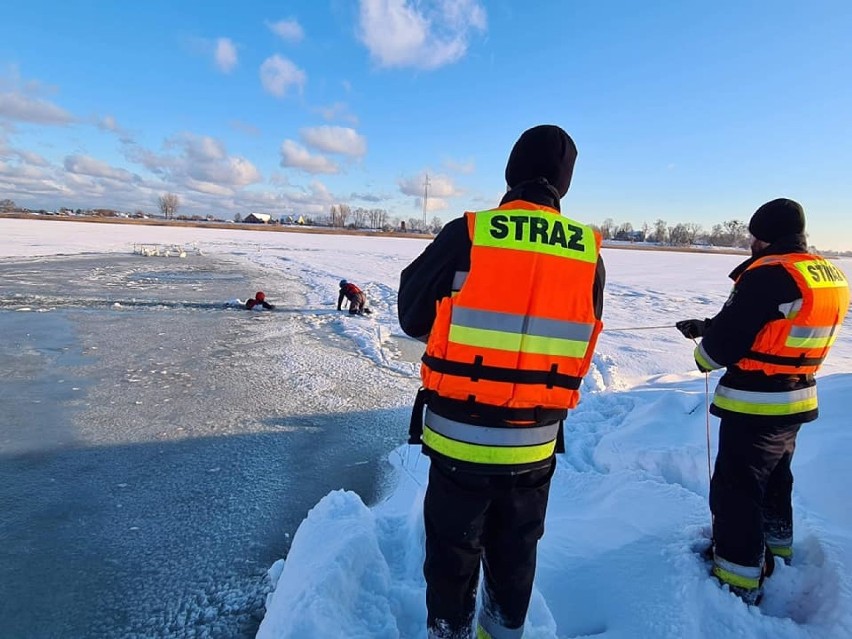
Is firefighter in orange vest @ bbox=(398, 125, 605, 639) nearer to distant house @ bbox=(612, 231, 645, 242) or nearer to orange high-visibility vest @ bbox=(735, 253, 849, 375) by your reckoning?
orange high-visibility vest @ bbox=(735, 253, 849, 375)

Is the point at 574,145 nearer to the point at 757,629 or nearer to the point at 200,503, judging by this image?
the point at 757,629

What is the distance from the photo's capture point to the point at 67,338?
7527 millimetres

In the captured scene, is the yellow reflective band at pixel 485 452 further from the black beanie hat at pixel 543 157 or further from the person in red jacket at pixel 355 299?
the person in red jacket at pixel 355 299

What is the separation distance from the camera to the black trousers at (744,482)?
2070mm

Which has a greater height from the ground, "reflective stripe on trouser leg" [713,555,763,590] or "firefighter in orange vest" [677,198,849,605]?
"firefighter in orange vest" [677,198,849,605]

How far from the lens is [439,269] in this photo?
4.87 ft

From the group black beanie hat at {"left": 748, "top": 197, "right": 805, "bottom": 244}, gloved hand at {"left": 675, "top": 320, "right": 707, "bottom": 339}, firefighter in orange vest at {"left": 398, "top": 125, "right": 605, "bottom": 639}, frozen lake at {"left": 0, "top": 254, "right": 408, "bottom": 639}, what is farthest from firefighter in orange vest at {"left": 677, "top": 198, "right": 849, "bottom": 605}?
frozen lake at {"left": 0, "top": 254, "right": 408, "bottom": 639}

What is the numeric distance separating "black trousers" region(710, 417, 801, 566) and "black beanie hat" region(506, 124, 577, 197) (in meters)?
1.33

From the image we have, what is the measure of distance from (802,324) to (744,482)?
2.21ft

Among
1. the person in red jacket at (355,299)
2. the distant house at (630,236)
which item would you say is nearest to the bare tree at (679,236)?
the distant house at (630,236)

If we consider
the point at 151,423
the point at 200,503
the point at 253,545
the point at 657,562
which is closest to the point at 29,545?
the point at 200,503

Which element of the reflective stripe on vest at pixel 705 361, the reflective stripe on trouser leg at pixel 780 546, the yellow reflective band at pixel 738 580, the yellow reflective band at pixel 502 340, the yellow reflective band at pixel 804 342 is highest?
the yellow reflective band at pixel 502 340

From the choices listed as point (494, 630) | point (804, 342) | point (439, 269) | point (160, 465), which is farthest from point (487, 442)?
point (160, 465)

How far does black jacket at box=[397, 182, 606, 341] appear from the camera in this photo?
4.77 ft
